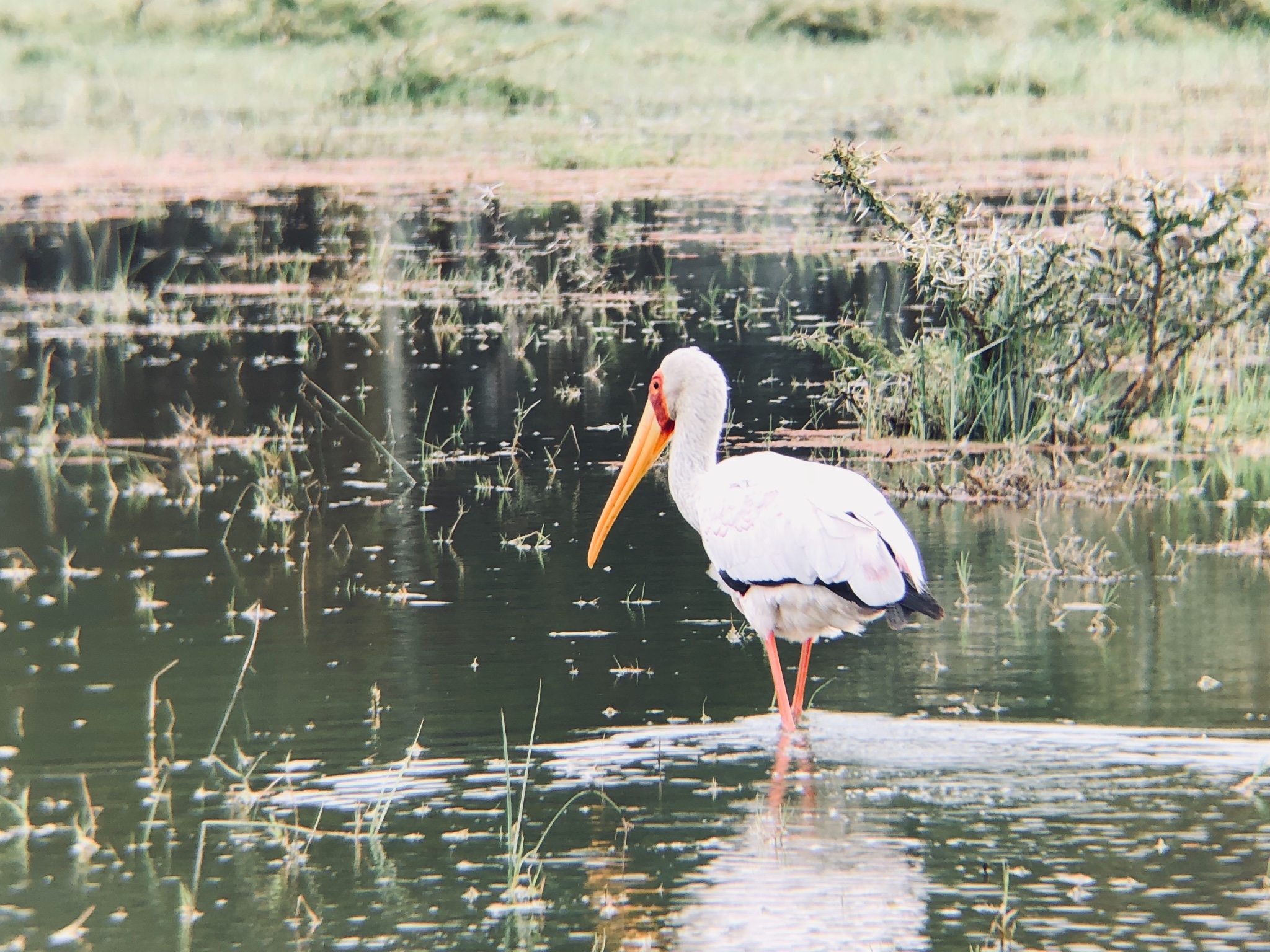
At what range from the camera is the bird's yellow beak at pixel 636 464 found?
7375mm

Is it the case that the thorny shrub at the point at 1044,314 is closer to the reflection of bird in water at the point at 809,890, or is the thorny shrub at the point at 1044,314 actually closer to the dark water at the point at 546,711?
the dark water at the point at 546,711

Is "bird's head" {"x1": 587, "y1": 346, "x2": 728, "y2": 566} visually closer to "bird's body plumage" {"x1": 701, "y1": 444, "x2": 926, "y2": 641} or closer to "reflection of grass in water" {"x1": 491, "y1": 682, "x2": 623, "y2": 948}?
"bird's body plumage" {"x1": 701, "y1": 444, "x2": 926, "y2": 641}

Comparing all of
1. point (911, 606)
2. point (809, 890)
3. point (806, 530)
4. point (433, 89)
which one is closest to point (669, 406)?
point (806, 530)

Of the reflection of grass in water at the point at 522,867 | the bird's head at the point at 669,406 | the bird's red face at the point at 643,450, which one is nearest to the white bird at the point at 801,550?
the bird's head at the point at 669,406

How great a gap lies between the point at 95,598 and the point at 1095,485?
4.35m

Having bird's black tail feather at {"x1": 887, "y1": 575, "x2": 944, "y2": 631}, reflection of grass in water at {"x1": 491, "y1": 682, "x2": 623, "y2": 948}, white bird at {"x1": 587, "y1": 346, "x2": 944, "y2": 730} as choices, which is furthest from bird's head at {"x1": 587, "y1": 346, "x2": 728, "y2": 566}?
reflection of grass in water at {"x1": 491, "y1": 682, "x2": 623, "y2": 948}

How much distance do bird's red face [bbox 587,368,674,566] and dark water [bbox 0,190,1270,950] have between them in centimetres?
33

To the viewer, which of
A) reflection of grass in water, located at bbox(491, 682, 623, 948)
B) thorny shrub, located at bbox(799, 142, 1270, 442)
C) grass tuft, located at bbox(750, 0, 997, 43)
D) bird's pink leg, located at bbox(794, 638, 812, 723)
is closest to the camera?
reflection of grass in water, located at bbox(491, 682, 623, 948)

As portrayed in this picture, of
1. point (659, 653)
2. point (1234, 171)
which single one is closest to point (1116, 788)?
point (659, 653)

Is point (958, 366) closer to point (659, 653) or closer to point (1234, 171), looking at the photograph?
point (659, 653)

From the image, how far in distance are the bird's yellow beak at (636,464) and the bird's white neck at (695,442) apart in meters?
0.40

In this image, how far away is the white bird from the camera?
5.82 m

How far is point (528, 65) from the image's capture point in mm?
30328

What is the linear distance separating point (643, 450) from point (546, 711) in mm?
1508
